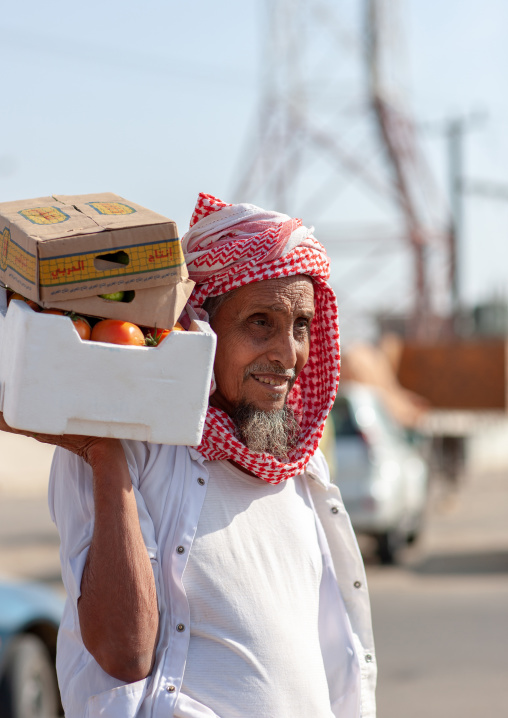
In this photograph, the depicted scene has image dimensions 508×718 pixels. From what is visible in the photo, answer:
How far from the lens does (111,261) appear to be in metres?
1.86

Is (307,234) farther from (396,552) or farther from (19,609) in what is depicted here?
(396,552)

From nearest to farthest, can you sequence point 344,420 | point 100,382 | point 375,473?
point 100,382 → point 375,473 → point 344,420

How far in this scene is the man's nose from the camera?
2150 millimetres

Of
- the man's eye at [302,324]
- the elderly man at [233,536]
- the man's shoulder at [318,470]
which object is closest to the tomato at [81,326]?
the elderly man at [233,536]

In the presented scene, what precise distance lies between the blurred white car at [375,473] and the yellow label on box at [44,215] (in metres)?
6.23

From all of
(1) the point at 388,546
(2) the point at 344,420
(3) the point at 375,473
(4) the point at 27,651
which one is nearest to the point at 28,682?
(4) the point at 27,651

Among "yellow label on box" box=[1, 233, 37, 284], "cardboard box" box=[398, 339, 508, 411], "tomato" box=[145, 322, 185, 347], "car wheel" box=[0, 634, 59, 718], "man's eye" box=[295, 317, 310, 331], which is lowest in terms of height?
"cardboard box" box=[398, 339, 508, 411]

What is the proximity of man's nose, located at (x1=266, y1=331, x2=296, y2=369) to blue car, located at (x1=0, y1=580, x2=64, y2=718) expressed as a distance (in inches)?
110

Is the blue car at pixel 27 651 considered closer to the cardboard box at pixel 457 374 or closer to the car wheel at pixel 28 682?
the car wheel at pixel 28 682

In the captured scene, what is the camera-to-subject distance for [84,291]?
1799mm

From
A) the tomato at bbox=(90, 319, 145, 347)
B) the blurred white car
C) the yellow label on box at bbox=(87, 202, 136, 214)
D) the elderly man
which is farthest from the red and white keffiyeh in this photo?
the blurred white car

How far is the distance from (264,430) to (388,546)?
715 centimetres

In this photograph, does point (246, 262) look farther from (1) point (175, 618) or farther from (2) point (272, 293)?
(1) point (175, 618)

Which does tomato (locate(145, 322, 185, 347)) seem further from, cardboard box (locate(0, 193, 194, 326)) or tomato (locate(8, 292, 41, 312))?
tomato (locate(8, 292, 41, 312))
